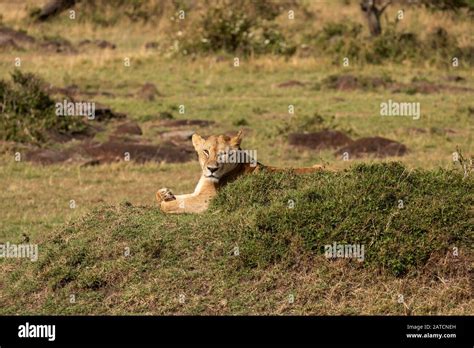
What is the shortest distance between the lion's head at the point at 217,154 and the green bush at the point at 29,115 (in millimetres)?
8600

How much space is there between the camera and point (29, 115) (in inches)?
721

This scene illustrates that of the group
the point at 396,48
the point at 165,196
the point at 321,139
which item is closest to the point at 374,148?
the point at 321,139

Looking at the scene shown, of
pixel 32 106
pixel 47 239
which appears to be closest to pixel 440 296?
pixel 47 239

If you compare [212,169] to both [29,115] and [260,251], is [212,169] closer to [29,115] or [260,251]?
[260,251]

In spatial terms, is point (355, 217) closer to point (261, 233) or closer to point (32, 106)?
point (261, 233)

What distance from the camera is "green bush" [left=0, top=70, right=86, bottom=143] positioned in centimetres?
1766

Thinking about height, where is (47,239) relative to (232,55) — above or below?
below

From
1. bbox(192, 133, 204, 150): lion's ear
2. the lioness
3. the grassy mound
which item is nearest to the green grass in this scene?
the grassy mound

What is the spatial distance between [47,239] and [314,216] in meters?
2.28

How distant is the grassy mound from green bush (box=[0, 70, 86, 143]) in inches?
345

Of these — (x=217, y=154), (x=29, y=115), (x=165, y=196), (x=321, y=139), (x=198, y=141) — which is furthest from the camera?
(x=29, y=115)

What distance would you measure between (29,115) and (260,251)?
10.6 m

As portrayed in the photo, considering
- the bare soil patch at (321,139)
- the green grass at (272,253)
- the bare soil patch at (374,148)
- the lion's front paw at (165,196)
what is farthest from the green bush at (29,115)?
the lion's front paw at (165,196)

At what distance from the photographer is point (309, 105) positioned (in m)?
21.4
